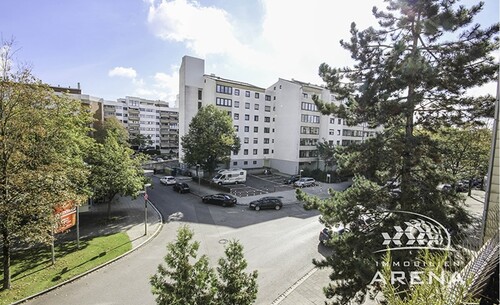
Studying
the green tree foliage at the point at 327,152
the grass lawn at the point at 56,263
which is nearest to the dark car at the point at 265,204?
the green tree foliage at the point at 327,152

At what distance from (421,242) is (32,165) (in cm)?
1619

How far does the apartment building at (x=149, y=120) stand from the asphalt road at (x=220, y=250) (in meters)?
58.0

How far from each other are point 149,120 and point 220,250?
7634 cm

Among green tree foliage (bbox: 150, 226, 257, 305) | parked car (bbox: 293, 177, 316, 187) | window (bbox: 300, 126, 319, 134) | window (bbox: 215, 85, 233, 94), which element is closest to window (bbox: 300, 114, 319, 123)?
window (bbox: 300, 126, 319, 134)

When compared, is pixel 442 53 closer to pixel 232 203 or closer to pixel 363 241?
pixel 363 241

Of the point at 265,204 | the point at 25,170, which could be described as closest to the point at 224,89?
the point at 265,204

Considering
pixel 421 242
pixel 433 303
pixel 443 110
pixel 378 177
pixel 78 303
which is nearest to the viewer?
pixel 433 303

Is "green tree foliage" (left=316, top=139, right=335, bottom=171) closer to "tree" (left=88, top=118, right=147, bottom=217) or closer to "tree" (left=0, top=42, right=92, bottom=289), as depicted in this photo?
"tree" (left=0, top=42, right=92, bottom=289)

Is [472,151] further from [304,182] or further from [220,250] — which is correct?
[220,250]

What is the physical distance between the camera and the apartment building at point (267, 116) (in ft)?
137

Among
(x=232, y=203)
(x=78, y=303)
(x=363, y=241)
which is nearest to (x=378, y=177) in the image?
(x=363, y=241)

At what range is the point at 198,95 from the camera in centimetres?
4375

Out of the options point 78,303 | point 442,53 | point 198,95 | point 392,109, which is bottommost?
point 78,303

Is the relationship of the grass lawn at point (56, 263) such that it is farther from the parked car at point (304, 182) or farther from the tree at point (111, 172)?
the parked car at point (304, 182)
